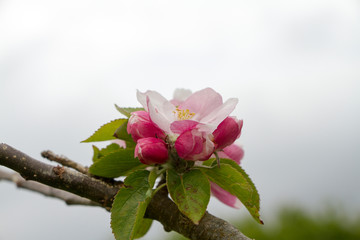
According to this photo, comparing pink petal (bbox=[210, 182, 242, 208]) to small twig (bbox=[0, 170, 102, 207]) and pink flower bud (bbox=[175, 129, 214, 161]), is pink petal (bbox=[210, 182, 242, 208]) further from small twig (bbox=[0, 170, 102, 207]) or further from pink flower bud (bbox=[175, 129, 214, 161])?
small twig (bbox=[0, 170, 102, 207])

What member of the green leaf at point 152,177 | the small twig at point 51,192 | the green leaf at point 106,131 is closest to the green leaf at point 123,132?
the green leaf at point 106,131

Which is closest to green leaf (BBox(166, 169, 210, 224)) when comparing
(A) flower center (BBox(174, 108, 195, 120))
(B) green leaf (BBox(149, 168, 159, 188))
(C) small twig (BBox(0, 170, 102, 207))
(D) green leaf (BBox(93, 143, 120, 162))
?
(B) green leaf (BBox(149, 168, 159, 188))

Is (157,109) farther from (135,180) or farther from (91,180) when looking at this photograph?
(91,180)

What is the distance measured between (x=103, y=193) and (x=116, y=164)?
0.10m

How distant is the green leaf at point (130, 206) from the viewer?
880 millimetres

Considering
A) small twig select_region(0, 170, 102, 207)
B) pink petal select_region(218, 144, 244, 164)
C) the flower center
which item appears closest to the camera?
the flower center

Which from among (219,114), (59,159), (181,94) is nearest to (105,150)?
(59,159)

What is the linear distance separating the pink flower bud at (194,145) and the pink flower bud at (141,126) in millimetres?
82

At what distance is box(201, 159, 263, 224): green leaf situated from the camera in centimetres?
95

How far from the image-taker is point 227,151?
3.75 feet

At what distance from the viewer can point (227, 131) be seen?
95cm

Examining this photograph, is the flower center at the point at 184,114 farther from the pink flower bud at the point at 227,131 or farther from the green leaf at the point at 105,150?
the green leaf at the point at 105,150

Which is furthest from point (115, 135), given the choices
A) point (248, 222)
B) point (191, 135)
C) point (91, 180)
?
point (248, 222)

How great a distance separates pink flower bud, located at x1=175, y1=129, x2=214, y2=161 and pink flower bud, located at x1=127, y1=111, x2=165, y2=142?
0.08 meters
